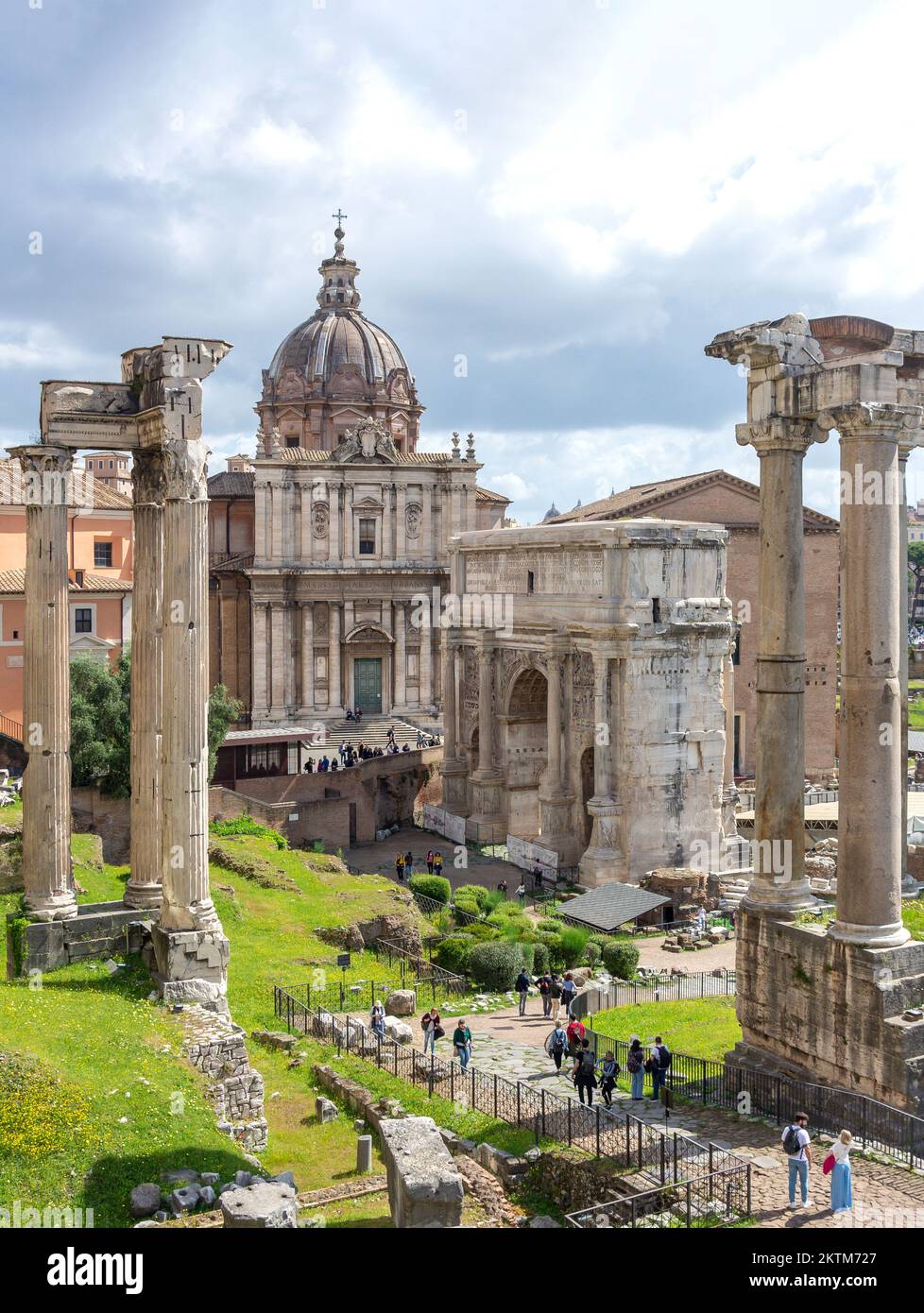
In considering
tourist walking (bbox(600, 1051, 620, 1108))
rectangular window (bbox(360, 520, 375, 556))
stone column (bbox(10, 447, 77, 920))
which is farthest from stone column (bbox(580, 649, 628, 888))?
stone column (bbox(10, 447, 77, 920))

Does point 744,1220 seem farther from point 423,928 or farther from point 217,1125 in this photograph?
point 423,928

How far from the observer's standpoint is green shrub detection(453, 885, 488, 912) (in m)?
30.1

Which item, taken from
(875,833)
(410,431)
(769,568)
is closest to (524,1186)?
(875,833)

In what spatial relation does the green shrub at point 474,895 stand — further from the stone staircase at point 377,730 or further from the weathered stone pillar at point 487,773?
the stone staircase at point 377,730

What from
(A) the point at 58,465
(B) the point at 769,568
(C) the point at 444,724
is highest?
(A) the point at 58,465

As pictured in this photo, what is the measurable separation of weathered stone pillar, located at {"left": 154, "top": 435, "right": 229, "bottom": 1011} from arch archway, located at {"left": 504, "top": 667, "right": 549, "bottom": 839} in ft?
81.6

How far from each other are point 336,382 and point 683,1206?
46.4 meters

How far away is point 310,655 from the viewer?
48719 mm

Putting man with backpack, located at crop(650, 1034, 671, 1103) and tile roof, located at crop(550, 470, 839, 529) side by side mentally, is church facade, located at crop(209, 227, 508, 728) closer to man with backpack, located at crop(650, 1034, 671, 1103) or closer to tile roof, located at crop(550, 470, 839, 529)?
tile roof, located at crop(550, 470, 839, 529)
